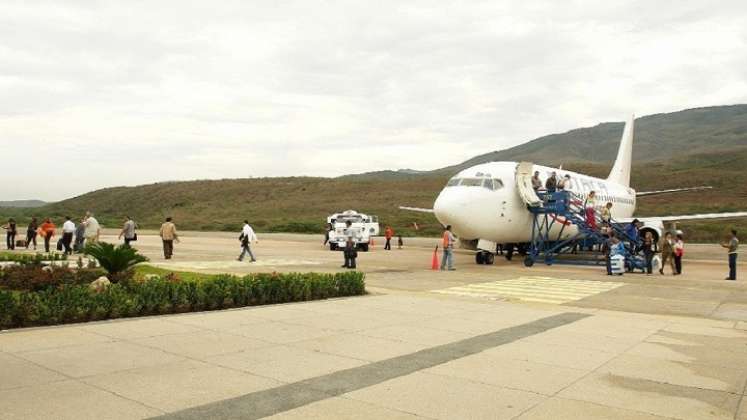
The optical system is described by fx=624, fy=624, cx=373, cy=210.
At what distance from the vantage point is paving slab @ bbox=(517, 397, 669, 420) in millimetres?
5598

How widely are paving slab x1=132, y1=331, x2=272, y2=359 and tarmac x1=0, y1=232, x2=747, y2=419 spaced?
0.08 ft

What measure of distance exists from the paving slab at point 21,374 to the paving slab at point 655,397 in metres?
5.16

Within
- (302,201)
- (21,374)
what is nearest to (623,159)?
(21,374)

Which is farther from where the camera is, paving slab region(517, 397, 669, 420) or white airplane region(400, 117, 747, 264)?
white airplane region(400, 117, 747, 264)

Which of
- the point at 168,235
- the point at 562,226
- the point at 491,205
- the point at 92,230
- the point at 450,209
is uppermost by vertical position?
the point at 491,205

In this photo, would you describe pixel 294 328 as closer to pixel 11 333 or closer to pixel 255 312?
pixel 255 312

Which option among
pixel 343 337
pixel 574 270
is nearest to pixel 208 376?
pixel 343 337

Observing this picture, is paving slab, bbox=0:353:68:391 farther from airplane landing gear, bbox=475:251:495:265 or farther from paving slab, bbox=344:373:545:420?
airplane landing gear, bbox=475:251:495:265

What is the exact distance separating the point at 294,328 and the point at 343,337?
40.5 inches

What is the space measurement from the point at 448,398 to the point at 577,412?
1.19m

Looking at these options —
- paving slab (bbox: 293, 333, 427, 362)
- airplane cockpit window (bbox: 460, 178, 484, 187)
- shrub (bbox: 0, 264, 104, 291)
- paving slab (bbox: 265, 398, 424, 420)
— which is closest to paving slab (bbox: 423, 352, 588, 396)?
paving slab (bbox: 293, 333, 427, 362)

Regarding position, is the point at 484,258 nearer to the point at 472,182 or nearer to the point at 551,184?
the point at 472,182

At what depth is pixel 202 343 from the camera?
27.2 feet

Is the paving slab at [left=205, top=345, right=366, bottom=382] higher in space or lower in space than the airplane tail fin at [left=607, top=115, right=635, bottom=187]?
lower
